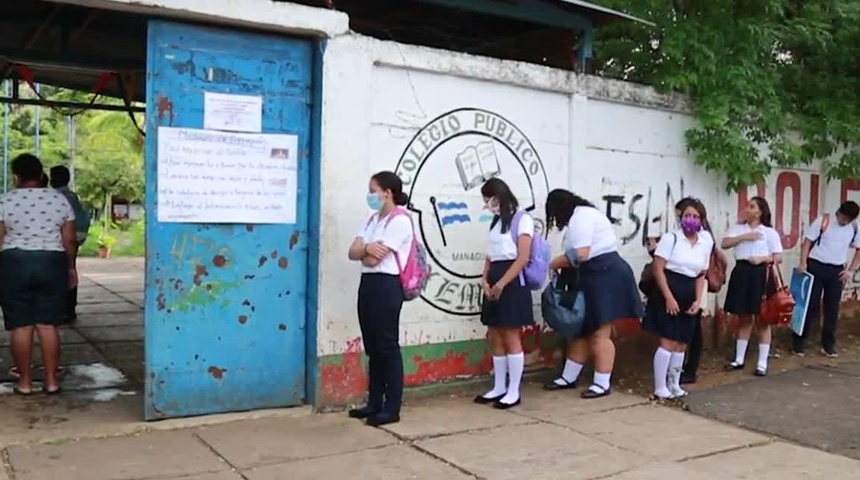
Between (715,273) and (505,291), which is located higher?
(715,273)

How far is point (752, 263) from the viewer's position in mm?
7254

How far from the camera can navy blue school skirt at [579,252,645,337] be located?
6293 mm

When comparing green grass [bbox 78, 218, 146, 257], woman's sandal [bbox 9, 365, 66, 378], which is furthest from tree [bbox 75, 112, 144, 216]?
woman's sandal [bbox 9, 365, 66, 378]

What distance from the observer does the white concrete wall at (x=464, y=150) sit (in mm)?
5699

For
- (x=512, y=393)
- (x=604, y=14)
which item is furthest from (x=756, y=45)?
(x=512, y=393)

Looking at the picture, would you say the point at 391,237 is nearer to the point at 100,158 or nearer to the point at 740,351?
the point at 740,351

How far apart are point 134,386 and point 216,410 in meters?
1.27

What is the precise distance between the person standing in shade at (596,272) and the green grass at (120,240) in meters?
18.0

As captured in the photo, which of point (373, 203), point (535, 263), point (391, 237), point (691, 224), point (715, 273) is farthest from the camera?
point (715, 273)

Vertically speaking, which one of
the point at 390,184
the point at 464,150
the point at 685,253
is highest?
the point at 464,150

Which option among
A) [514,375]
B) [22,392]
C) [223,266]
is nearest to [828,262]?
[514,375]

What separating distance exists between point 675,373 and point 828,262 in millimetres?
2797

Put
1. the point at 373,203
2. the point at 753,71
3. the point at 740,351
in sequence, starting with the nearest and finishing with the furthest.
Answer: the point at 373,203 → the point at 740,351 → the point at 753,71

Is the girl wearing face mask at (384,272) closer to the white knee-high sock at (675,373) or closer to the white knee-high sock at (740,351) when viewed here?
the white knee-high sock at (675,373)
